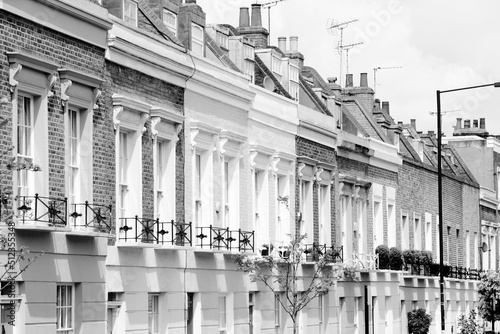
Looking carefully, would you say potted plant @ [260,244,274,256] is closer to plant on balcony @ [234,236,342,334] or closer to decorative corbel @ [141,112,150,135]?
plant on balcony @ [234,236,342,334]

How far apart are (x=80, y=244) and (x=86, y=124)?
8.87ft

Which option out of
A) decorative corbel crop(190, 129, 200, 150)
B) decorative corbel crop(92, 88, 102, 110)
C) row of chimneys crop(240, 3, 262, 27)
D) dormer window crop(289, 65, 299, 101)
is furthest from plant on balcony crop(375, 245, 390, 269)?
decorative corbel crop(92, 88, 102, 110)

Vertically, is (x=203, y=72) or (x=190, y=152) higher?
(x=203, y=72)

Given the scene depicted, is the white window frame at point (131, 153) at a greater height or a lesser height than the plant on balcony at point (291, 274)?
greater

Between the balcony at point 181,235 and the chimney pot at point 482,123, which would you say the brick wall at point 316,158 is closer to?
the balcony at point 181,235

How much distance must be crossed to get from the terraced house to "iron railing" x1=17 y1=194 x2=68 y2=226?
58mm

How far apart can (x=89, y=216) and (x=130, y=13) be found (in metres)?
5.89

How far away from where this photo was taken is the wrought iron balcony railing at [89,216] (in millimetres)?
26453

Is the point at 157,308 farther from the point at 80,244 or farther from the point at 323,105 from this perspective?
the point at 323,105

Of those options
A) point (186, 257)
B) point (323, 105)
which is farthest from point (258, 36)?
point (186, 257)

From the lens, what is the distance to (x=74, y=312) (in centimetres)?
2631

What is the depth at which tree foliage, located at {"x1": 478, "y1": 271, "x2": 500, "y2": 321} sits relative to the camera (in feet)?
199

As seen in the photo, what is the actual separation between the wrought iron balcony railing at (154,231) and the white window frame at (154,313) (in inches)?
52.1

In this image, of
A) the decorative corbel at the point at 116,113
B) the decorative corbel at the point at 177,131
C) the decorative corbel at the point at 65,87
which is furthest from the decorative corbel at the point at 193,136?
the decorative corbel at the point at 65,87
